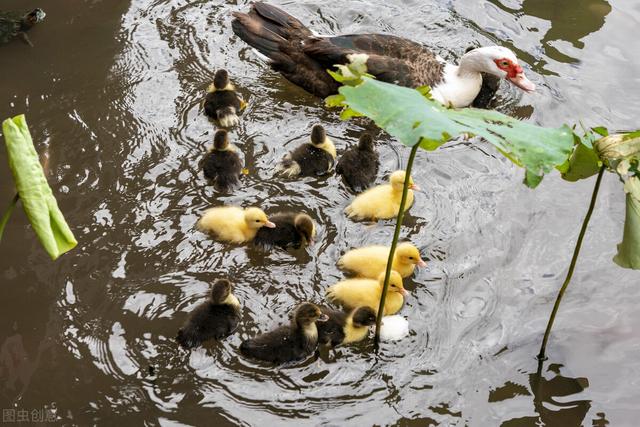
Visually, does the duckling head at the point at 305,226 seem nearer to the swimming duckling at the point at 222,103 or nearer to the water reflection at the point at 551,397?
the swimming duckling at the point at 222,103

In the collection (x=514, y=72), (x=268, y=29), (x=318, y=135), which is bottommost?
(x=318, y=135)

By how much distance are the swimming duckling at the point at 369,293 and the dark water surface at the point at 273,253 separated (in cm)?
12

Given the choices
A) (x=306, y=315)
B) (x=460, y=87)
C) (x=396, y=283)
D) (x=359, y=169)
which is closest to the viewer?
(x=306, y=315)

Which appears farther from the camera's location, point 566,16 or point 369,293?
point 566,16

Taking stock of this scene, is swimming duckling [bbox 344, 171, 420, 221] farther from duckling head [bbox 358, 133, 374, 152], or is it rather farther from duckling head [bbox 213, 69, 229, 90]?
duckling head [bbox 213, 69, 229, 90]

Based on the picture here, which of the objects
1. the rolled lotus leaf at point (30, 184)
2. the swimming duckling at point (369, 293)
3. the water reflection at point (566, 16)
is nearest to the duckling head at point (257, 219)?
the swimming duckling at point (369, 293)

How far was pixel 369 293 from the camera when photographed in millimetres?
4070

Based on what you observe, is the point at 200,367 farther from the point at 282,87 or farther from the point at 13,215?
the point at 282,87

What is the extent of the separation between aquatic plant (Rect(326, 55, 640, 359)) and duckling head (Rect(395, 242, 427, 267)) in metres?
1.12

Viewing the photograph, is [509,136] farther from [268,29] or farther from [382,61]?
[268,29]

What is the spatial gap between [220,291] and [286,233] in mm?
699

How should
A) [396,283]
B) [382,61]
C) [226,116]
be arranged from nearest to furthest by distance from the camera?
[396,283], [226,116], [382,61]

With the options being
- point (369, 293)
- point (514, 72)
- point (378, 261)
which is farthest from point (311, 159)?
point (514, 72)

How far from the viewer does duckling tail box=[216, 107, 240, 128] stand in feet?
17.0
